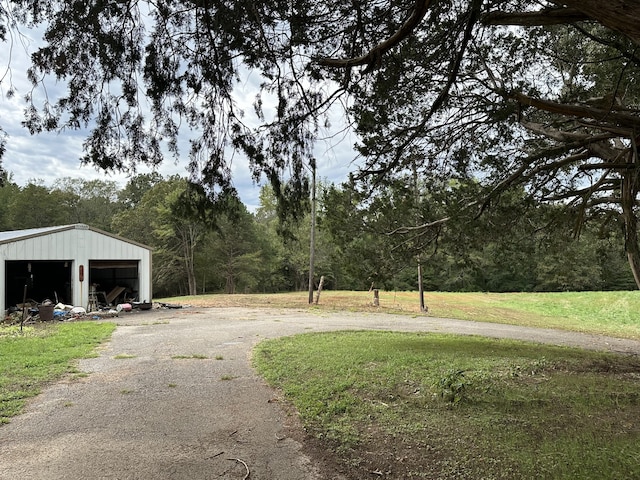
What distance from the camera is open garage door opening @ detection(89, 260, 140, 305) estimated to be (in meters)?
17.8

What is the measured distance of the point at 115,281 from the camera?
21125 millimetres

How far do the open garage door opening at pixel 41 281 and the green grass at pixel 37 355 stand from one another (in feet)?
20.6

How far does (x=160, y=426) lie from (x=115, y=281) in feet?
62.2

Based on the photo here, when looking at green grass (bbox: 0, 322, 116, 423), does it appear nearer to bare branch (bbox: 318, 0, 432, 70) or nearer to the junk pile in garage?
the junk pile in garage

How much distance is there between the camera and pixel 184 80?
3.92m

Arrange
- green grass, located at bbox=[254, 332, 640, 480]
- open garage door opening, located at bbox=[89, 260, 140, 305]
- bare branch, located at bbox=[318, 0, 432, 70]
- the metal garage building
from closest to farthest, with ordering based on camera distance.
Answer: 1. bare branch, located at bbox=[318, 0, 432, 70]
2. green grass, located at bbox=[254, 332, 640, 480]
3. the metal garage building
4. open garage door opening, located at bbox=[89, 260, 140, 305]

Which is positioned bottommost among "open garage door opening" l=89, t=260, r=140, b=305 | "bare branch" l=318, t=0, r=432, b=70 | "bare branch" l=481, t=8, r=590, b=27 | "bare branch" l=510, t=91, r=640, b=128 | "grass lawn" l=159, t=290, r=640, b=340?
"grass lawn" l=159, t=290, r=640, b=340

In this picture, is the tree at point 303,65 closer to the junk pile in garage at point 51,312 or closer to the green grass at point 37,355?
the green grass at point 37,355

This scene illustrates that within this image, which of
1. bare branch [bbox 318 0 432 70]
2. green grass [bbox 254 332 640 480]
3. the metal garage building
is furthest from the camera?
the metal garage building

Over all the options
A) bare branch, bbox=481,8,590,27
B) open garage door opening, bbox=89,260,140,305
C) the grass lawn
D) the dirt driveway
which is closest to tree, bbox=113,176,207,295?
open garage door opening, bbox=89,260,140,305

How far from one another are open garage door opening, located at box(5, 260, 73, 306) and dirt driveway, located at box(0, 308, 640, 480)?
11690 millimetres

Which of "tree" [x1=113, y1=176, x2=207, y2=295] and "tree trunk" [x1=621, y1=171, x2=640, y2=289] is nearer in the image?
"tree trunk" [x1=621, y1=171, x2=640, y2=289]

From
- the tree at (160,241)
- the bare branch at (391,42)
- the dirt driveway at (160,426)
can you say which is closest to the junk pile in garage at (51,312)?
the dirt driveway at (160,426)

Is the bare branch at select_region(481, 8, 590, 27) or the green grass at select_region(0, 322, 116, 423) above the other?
the bare branch at select_region(481, 8, 590, 27)
